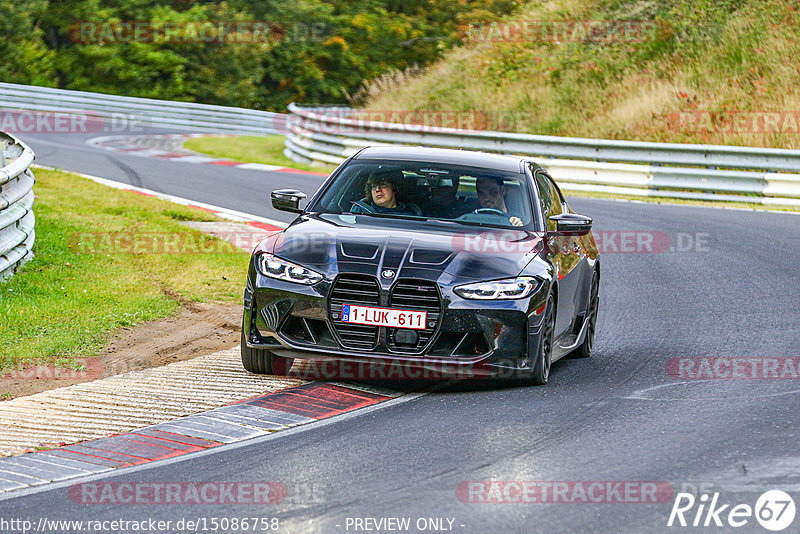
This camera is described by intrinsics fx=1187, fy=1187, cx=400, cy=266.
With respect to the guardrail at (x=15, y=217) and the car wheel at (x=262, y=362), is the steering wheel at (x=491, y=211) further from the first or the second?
the guardrail at (x=15, y=217)

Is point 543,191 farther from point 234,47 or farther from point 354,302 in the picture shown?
point 234,47

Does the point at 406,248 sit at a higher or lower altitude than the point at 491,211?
lower

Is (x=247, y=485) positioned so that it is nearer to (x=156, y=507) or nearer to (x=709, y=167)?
(x=156, y=507)

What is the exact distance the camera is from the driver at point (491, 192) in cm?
891

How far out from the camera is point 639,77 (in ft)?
99.0

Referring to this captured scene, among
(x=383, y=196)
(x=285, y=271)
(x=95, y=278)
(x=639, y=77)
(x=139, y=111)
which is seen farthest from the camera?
(x=139, y=111)

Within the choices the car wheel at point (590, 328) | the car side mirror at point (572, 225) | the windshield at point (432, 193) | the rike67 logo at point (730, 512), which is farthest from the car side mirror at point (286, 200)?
the rike67 logo at point (730, 512)

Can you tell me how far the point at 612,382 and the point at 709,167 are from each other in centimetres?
1479

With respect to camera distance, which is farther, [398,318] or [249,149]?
[249,149]

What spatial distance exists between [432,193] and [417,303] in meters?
1.61

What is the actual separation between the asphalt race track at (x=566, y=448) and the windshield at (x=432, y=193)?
1.30 metres

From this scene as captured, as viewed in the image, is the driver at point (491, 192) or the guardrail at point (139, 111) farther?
the guardrail at point (139, 111)

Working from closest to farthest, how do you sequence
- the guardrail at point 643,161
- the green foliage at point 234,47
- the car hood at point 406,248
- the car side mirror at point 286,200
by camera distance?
the car hood at point 406,248 → the car side mirror at point 286,200 → the guardrail at point 643,161 → the green foliage at point 234,47

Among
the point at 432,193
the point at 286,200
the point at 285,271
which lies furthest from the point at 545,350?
the point at 286,200
